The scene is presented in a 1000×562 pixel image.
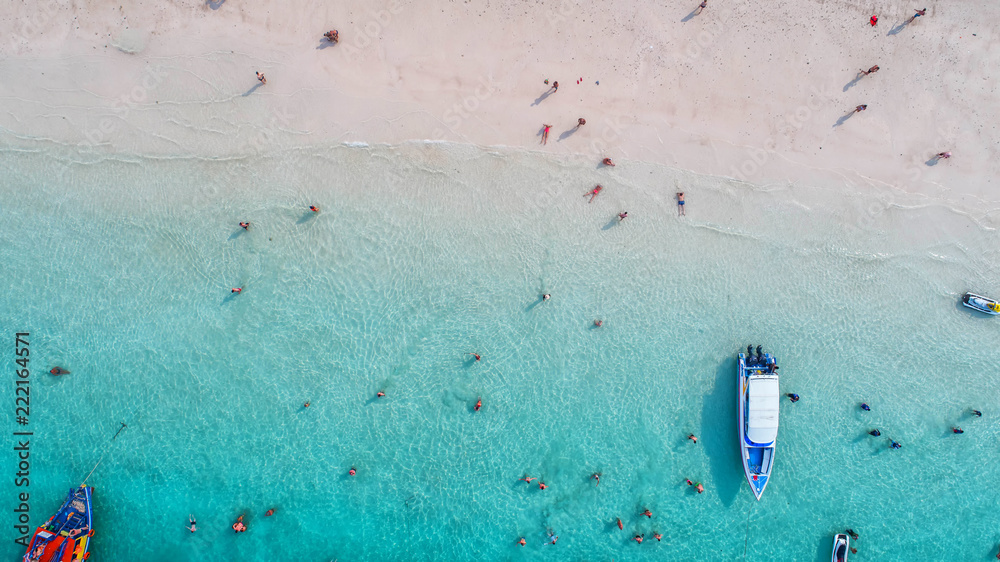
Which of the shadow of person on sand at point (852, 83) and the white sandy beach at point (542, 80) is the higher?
the shadow of person on sand at point (852, 83)

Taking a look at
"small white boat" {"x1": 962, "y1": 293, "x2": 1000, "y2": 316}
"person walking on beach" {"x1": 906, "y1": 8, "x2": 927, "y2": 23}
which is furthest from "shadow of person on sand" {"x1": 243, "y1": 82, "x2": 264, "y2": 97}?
"small white boat" {"x1": 962, "y1": 293, "x2": 1000, "y2": 316}

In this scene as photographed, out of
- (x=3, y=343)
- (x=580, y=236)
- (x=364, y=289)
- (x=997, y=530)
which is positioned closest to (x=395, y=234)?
(x=364, y=289)

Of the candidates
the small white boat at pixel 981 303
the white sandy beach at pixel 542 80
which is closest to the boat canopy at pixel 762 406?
the white sandy beach at pixel 542 80

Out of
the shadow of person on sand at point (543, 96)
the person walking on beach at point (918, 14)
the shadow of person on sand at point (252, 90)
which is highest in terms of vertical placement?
the person walking on beach at point (918, 14)

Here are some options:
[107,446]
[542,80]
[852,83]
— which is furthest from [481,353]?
[852,83]

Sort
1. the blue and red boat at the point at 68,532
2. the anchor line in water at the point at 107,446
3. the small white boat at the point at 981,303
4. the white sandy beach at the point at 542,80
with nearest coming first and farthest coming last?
the blue and red boat at the point at 68,532 → the white sandy beach at the point at 542,80 → the anchor line in water at the point at 107,446 → the small white boat at the point at 981,303

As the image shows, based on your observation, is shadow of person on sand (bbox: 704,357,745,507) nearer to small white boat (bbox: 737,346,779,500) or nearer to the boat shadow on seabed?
the boat shadow on seabed

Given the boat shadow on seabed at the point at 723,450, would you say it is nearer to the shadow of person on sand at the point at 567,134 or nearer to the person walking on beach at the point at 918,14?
the shadow of person on sand at the point at 567,134
